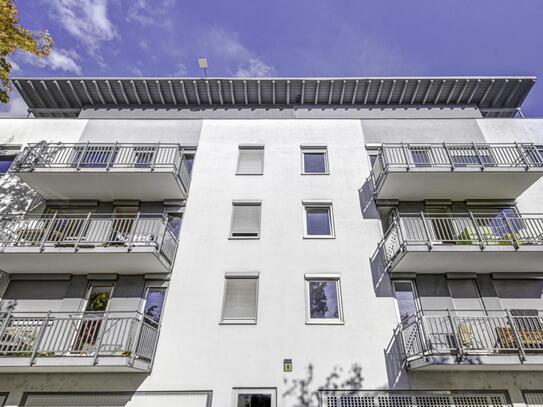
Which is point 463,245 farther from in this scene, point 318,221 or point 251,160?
point 251,160

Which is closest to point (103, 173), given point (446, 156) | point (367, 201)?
point (367, 201)

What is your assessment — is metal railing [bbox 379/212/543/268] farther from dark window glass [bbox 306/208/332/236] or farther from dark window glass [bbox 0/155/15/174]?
dark window glass [bbox 0/155/15/174]

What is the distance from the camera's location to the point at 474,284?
10.8m

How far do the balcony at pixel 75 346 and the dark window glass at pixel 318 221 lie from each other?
673 centimetres

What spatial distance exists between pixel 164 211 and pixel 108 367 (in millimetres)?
5896

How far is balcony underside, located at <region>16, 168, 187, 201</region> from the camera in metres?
11.8

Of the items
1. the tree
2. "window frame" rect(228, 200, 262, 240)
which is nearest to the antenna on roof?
the tree

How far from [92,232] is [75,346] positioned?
4.20 m

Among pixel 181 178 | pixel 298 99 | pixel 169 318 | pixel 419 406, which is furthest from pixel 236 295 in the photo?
pixel 298 99

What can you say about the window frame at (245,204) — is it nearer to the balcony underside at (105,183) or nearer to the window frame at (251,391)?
the balcony underside at (105,183)

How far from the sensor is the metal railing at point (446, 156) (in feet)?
38.8

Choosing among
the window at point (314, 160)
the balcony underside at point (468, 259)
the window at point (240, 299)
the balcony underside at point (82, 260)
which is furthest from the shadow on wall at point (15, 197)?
the balcony underside at point (468, 259)

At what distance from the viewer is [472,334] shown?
898 centimetres

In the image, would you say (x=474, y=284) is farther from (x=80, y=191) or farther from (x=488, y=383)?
(x=80, y=191)
